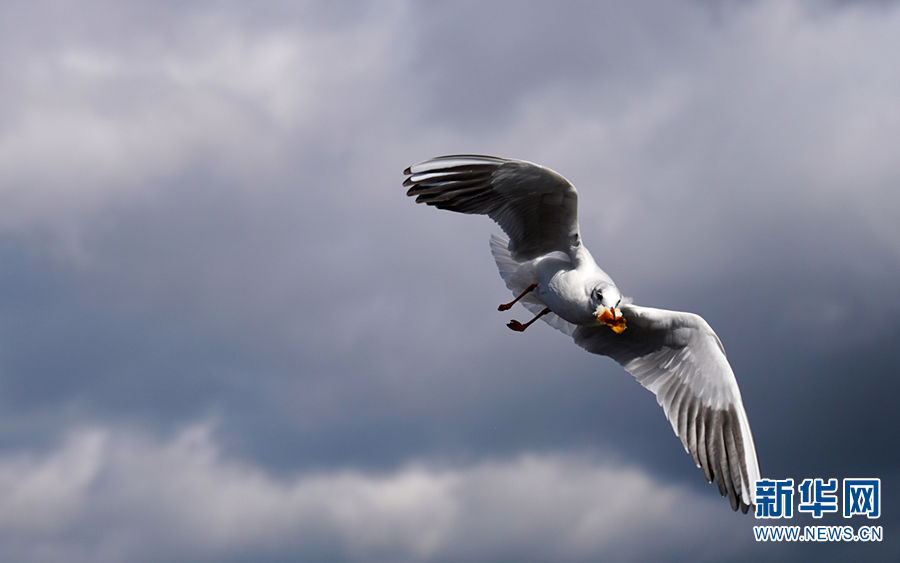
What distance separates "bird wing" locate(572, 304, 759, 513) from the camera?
17.2 m

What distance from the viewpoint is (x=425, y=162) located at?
16.5 m

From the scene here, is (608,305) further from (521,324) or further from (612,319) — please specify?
(521,324)

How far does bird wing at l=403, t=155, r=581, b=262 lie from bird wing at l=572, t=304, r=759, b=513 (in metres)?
2.20

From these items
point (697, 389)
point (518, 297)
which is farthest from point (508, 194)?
point (697, 389)

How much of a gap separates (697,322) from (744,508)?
3593mm

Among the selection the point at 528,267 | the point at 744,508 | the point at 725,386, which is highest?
the point at 528,267

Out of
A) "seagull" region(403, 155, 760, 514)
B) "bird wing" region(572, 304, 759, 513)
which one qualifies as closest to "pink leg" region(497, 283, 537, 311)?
"seagull" region(403, 155, 760, 514)

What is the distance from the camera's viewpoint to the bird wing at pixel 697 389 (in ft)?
56.5

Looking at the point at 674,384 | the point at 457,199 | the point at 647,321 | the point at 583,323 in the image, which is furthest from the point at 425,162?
the point at 674,384

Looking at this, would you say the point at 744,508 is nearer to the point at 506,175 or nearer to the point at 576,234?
the point at 576,234

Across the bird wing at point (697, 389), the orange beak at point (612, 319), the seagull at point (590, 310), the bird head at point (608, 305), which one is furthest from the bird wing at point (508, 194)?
the bird wing at point (697, 389)

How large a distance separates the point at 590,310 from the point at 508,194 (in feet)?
Answer: 8.38

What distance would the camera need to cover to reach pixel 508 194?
53.9 ft

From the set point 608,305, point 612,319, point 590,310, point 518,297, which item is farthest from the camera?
point 518,297
